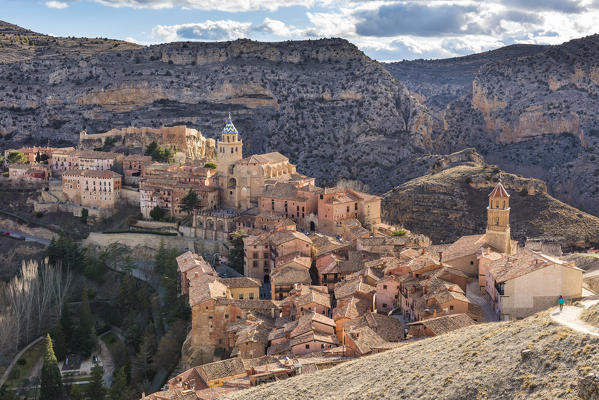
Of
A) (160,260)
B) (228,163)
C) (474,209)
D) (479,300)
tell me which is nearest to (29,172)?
(228,163)

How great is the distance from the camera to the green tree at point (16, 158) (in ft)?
241

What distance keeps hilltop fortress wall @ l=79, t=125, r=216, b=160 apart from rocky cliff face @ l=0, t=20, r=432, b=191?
1919 centimetres

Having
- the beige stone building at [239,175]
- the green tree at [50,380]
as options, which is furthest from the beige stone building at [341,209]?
the green tree at [50,380]

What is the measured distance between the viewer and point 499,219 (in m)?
41.6

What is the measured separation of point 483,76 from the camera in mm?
127750

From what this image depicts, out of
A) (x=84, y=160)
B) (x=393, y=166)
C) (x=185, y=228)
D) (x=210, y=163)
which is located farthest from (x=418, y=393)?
(x=393, y=166)

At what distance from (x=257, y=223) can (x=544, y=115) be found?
7033 cm

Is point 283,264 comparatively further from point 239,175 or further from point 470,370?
point 470,370

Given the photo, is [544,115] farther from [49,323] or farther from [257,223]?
[49,323]

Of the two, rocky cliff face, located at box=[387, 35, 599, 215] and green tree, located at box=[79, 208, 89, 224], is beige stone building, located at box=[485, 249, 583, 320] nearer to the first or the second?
green tree, located at box=[79, 208, 89, 224]

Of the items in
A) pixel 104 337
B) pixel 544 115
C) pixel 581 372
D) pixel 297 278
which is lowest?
pixel 104 337

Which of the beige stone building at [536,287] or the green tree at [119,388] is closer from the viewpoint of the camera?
the beige stone building at [536,287]

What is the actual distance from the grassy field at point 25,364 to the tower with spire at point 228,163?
18.2 meters

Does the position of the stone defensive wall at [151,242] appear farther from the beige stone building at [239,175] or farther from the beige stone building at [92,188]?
the beige stone building at [239,175]
